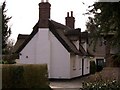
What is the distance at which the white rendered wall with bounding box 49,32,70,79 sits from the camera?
31958 millimetres

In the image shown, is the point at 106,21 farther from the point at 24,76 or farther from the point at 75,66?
the point at 75,66

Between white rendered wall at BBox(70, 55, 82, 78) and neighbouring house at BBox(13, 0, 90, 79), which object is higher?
neighbouring house at BBox(13, 0, 90, 79)

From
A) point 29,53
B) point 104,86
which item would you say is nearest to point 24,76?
point 104,86

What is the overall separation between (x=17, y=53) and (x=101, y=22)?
2434 cm

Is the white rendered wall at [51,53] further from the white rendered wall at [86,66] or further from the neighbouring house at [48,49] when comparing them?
the white rendered wall at [86,66]

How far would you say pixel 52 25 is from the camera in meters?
32.6

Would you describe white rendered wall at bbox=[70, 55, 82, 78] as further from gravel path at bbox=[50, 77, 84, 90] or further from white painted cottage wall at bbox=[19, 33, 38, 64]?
gravel path at bbox=[50, 77, 84, 90]

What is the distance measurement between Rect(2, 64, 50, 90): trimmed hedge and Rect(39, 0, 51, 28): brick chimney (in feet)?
36.9

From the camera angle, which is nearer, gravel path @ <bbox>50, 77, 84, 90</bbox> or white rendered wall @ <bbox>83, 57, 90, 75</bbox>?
gravel path @ <bbox>50, 77, 84, 90</bbox>

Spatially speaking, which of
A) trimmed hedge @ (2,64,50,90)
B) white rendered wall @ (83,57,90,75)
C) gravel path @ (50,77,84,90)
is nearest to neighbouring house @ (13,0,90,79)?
gravel path @ (50,77,84,90)

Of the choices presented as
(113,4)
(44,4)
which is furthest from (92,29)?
(44,4)

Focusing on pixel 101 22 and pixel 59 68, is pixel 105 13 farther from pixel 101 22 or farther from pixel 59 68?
pixel 59 68

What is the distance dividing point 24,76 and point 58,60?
1212 centimetres

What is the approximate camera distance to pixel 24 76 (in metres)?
20.4
